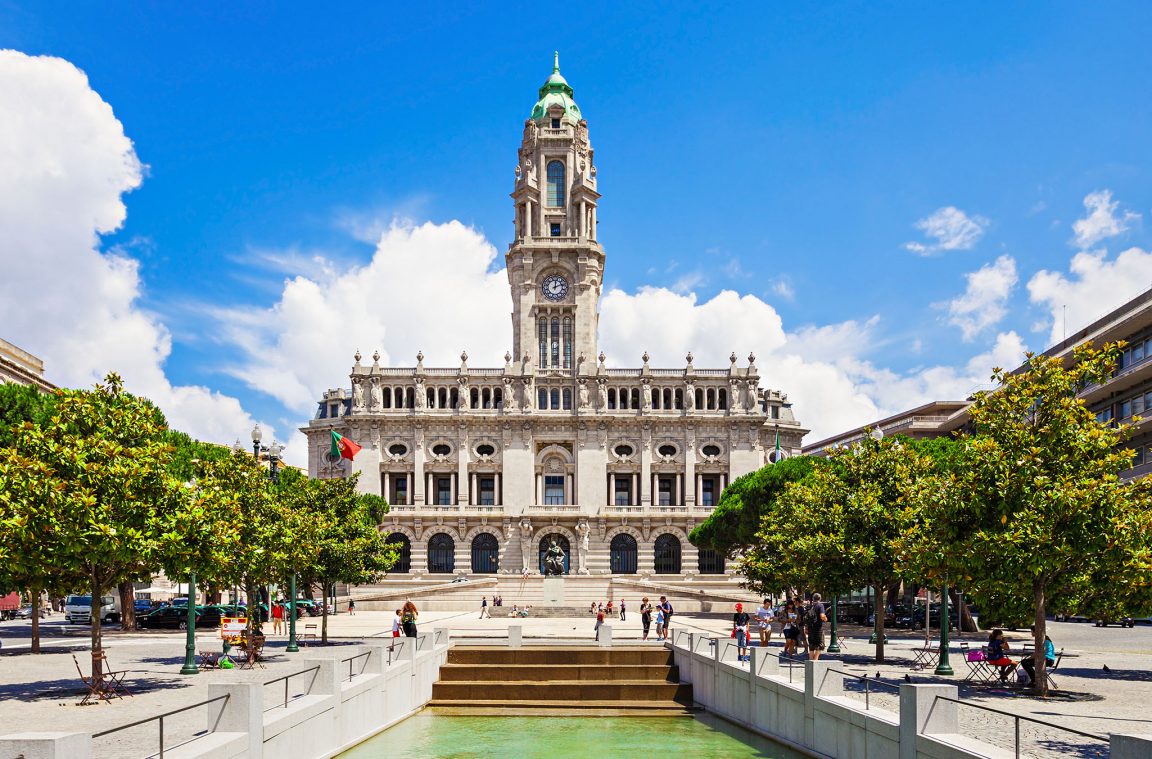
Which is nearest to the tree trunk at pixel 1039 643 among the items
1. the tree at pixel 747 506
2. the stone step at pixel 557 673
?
the stone step at pixel 557 673

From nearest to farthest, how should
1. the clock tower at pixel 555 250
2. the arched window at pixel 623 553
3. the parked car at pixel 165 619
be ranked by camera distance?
the parked car at pixel 165 619 < the arched window at pixel 623 553 < the clock tower at pixel 555 250

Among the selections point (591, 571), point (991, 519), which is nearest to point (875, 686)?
point (991, 519)

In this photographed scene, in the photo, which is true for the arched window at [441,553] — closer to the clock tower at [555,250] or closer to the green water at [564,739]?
the clock tower at [555,250]

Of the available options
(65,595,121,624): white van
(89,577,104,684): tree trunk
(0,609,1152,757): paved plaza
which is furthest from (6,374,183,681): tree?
(65,595,121,624): white van

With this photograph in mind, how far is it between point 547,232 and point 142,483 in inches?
3423

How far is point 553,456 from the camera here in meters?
105

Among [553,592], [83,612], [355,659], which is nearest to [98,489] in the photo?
[355,659]

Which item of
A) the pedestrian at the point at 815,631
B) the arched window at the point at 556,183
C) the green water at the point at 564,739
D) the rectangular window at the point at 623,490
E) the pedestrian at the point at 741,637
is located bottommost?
the green water at the point at 564,739

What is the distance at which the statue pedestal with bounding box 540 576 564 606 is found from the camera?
247ft

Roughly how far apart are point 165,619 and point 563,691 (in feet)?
107

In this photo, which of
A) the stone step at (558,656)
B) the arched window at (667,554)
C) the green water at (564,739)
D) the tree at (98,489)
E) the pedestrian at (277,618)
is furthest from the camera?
the arched window at (667,554)

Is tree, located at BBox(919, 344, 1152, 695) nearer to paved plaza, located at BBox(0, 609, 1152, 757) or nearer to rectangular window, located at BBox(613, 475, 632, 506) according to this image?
paved plaza, located at BBox(0, 609, 1152, 757)

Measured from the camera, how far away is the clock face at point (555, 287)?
109 metres

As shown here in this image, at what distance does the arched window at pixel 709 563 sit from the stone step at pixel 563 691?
221ft
